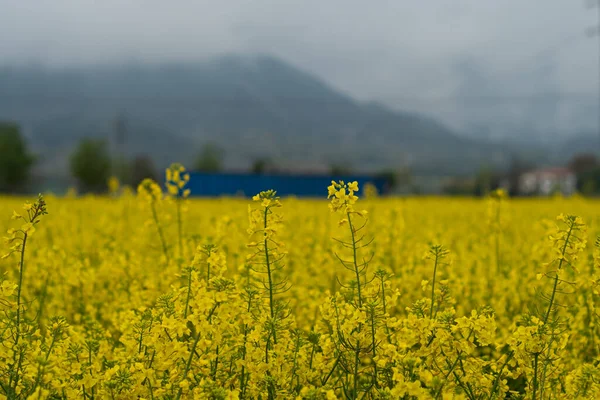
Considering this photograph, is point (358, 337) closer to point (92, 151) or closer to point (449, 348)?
point (449, 348)

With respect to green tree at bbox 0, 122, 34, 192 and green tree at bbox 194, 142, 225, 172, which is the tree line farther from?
green tree at bbox 194, 142, 225, 172

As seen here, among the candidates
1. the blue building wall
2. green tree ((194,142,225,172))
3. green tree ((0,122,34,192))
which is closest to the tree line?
green tree ((0,122,34,192))

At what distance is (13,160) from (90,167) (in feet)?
28.0

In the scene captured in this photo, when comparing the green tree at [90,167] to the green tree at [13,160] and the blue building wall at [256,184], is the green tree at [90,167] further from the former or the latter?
the blue building wall at [256,184]

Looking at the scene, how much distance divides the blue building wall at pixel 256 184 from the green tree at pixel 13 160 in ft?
117

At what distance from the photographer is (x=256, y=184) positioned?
34.7 meters

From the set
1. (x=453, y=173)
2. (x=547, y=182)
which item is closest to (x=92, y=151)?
(x=547, y=182)

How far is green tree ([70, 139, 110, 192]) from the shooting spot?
227 ft

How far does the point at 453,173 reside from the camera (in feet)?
579

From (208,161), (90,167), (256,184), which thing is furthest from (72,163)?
(256,184)

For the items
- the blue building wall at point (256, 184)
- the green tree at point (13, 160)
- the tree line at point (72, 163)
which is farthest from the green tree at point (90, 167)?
the blue building wall at point (256, 184)

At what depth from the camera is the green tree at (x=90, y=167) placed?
227ft

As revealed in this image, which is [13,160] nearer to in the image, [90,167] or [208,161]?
[90,167]

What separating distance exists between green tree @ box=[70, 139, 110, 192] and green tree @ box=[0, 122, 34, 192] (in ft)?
17.1
